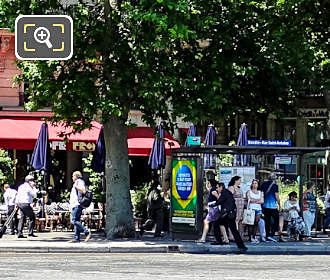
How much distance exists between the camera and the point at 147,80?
23.3 m

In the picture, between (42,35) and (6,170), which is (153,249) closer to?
(6,170)

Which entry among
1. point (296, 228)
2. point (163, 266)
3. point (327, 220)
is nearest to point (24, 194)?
point (296, 228)

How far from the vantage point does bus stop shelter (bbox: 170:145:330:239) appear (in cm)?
2448

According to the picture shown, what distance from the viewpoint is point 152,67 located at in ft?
77.7

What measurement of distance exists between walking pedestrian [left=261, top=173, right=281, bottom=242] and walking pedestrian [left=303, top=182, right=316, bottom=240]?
53.2 inches

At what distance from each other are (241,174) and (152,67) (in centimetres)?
446

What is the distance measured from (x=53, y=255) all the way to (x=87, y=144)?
12.8 m

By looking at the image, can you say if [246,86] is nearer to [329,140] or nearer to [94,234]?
[94,234]

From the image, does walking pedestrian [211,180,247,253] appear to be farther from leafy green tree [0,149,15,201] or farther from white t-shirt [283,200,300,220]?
leafy green tree [0,149,15,201]

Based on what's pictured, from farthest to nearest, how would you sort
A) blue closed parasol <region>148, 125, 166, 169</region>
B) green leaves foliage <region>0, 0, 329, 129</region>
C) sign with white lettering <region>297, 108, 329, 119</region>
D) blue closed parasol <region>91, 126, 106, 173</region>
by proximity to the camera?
sign with white lettering <region>297, 108, 329, 119</region> < blue closed parasol <region>148, 125, 166, 169</region> < blue closed parasol <region>91, 126, 106, 173</region> < green leaves foliage <region>0, 0, 329, 129</region>

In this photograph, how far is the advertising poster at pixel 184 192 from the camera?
24.5 meters

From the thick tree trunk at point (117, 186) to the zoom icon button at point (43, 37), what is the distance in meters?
12.8

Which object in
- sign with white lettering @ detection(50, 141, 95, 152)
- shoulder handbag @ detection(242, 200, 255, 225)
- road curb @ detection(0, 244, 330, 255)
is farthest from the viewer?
sign with white lettering @ detection(50, 141, 95, 152)

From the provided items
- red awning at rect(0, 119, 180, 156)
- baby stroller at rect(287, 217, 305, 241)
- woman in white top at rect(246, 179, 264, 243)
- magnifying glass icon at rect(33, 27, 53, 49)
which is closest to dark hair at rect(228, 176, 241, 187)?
woman in white top at rect(246, 179, 264, 243)
